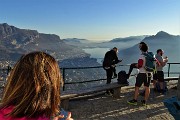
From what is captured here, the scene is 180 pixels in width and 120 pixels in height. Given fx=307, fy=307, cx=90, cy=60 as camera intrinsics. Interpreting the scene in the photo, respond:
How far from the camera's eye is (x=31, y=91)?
1.56 metres

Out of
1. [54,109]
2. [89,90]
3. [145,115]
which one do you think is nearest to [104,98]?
[89,90]

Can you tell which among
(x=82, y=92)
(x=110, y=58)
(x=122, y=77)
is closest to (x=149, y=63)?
(x=122, y=77)

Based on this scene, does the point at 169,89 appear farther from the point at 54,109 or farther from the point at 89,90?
the point at 54,109

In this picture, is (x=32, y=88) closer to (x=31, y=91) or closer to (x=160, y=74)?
(x=31, y=91)

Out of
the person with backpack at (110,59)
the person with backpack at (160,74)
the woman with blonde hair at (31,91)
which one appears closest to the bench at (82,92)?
the person with backpack at (110,59)

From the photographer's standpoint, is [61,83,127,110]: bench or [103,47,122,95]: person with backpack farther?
[103,47,122,95]: person with backpack

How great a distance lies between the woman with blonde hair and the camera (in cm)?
156

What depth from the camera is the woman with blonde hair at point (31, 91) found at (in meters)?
1.56

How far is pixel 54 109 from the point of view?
5.36ft

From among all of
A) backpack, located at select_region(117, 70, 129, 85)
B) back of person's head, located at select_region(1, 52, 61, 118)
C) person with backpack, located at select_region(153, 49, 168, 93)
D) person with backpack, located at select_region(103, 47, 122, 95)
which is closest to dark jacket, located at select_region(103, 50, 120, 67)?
person with backpack, located at select_region(103, 47, 122, 95)

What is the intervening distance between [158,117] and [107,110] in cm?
129

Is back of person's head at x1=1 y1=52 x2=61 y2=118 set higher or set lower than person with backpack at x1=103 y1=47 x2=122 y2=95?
higher

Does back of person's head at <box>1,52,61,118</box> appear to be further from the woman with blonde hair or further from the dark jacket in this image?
the dark jacket

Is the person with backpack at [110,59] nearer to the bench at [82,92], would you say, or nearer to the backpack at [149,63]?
the bench at [82,92]
